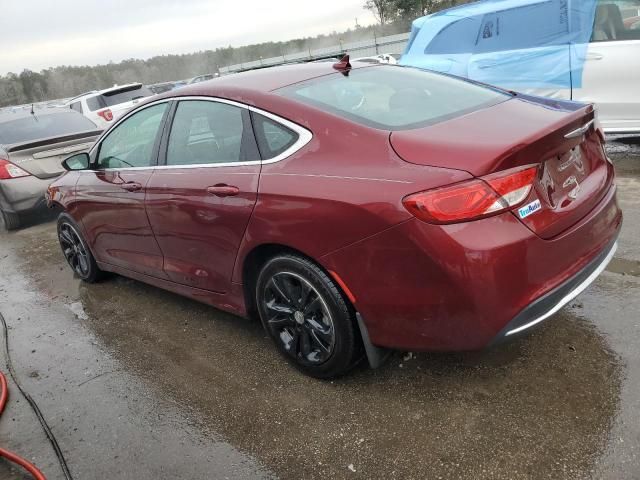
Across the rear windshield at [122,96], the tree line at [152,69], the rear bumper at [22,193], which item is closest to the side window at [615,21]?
the rear bumper at [22,193]

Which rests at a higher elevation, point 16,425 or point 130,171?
point 130,171

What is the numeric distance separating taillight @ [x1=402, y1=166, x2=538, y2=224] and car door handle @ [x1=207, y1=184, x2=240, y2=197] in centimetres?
106

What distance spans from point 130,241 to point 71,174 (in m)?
1.10

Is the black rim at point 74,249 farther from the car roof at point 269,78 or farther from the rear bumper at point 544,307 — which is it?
the rear bumper at point 544,307

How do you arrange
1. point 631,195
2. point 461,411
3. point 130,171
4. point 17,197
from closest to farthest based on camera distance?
1. point 461,411
2. point 130,171
3. point 631,195
4. point 17,197

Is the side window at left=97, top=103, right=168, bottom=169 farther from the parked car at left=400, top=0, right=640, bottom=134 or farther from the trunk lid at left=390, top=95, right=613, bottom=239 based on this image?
the parked car at left=400, top=0, right=640, bottom=134

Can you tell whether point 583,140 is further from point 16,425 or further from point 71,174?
point 71,174

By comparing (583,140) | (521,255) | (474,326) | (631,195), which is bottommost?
(631,195)

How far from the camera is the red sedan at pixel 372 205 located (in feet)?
7.16

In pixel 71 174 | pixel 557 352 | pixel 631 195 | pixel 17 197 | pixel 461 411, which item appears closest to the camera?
pixel 461 411

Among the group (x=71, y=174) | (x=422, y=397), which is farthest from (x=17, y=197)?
(x=422, y=397)

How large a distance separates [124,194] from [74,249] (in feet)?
4.90

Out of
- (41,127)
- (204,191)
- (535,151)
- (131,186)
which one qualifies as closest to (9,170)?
(41,127)

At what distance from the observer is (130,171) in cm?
374
